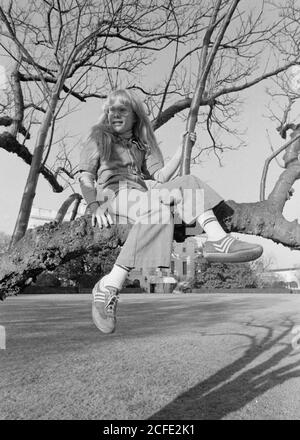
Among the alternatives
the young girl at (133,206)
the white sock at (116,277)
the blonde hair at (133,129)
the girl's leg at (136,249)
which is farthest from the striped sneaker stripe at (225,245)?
the blonde hair at (133,129)

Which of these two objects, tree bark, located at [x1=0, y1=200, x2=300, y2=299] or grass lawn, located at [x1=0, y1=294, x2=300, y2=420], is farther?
grass lawn, located at [x1=0, y1=294, x2=300, y2=420]

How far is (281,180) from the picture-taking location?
6.45ft

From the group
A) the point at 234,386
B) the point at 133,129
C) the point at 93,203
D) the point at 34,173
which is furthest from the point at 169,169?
the point at 234,386

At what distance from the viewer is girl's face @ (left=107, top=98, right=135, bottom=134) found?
1.77 metres

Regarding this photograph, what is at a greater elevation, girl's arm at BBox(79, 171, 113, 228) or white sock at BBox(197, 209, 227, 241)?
girl's arm at BBox(79, 171, 113, 228)

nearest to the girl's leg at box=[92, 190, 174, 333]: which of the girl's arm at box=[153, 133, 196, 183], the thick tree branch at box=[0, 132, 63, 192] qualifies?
the girl's arm at box=[153, 133, 196, 183]

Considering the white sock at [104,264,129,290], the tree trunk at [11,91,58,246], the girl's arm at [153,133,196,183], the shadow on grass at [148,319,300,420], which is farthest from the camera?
the shadow on grass at [148,319,300,420]

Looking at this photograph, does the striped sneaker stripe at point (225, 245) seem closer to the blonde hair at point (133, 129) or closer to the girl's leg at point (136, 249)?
the girl's leg at point (136, 249)

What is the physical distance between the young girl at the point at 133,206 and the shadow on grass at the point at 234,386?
471 centimetres

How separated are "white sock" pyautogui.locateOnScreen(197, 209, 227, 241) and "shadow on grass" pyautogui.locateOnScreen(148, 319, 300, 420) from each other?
4810mm

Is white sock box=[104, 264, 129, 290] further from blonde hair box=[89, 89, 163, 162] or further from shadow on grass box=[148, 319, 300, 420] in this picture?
shadow on grass box=[148, 319, 300, 420]

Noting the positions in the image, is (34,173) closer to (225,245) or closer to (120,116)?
(120,116)

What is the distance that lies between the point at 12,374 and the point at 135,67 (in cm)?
534
